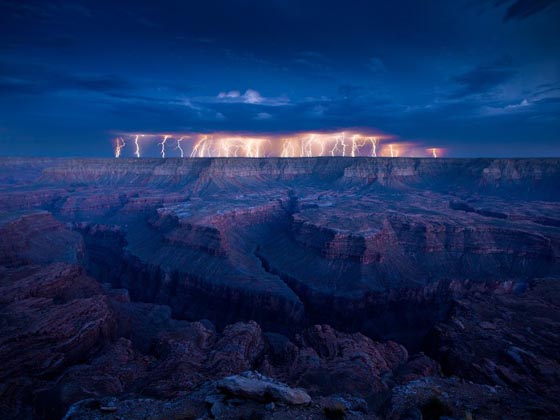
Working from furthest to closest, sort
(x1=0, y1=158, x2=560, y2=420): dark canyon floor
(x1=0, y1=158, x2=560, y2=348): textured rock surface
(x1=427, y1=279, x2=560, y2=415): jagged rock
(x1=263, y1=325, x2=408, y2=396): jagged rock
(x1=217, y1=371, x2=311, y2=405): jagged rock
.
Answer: (x1=0, y1=158, x2=560, y2=348): textured rock surface
(x1=427, y1=279, x2=560, y2=415): jagged rock
(x1=263, y1=325, x2=408, y2=396): jagged rock
(x1=0, y1=158, x2=560, y2=420): dark canyon floor
(x1=217, y1=371, x2=311, y2=405): jagged rock

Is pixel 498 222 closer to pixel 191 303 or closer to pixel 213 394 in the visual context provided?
pixel 191 303

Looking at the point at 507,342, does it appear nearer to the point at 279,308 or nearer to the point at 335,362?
the point at 335,362

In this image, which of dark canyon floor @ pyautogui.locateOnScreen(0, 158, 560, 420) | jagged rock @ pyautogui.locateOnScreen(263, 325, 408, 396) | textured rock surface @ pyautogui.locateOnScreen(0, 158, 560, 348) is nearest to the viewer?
dark canyon floor @ pyautogui.locateOnScreen(0, 158, 560, 420)

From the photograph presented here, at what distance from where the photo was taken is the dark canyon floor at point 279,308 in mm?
19344

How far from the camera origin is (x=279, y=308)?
5256 centimetres

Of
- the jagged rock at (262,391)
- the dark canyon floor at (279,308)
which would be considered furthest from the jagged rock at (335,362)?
the jagged rock at (262,391)

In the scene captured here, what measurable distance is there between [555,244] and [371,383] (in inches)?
2378

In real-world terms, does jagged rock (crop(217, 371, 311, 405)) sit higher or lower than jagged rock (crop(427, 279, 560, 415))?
higher

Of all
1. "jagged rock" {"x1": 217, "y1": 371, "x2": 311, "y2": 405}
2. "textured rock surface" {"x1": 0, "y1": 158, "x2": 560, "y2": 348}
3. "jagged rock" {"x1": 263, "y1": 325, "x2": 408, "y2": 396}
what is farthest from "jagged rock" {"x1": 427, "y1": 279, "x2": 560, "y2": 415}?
"textured rock surface" {"x1": 0, "y1": 158, "x2": 560, "y2": 348}

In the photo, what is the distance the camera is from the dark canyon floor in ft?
63.5

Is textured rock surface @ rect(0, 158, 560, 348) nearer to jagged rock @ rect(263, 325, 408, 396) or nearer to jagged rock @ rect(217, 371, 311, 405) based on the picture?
jagged rock @ rect(263, 325, 408, 396)

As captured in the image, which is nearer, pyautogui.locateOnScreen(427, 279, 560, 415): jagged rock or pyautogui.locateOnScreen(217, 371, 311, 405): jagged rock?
pyautogui.locateOnScreen(217, 371, 311, 405): jagged rock

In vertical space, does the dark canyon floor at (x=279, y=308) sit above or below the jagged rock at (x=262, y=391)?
below

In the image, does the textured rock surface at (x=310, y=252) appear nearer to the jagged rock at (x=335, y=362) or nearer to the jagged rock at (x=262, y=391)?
the jagged rock at (x=335, y=362)
